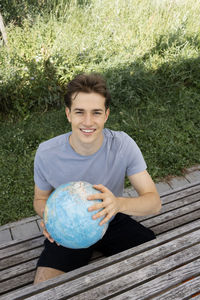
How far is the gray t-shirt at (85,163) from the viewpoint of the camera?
203cm

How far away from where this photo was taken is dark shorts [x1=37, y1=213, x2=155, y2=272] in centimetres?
191

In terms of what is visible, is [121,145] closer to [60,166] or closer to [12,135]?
[60,166]

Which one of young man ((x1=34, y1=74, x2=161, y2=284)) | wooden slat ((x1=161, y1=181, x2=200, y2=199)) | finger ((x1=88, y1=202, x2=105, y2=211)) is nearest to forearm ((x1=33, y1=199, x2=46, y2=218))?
young man ((x1=34, y1=74, x2=161, y2=284))

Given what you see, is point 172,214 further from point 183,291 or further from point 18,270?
point 18,270

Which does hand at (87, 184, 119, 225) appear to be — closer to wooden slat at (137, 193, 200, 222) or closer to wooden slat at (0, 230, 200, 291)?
wooden slat at (0, 230, 200, 291)

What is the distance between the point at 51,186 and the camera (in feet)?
7.08

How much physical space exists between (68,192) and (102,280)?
0.55 meters

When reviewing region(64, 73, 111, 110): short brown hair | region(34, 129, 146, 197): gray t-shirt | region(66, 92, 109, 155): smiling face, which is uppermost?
region(64, 73, 111, 110): short brown hair

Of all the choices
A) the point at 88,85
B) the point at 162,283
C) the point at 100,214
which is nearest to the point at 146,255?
the point at 162,283

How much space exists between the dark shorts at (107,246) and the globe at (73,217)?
1.21 ft

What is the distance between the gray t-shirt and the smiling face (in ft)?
0.26

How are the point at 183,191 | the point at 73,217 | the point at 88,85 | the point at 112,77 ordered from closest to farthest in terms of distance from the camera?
the point at 73,217 < the point at 88,85 < the point at 183,191 < the point at 112,77

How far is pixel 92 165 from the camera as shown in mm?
2037

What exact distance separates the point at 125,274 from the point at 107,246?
442 mm
